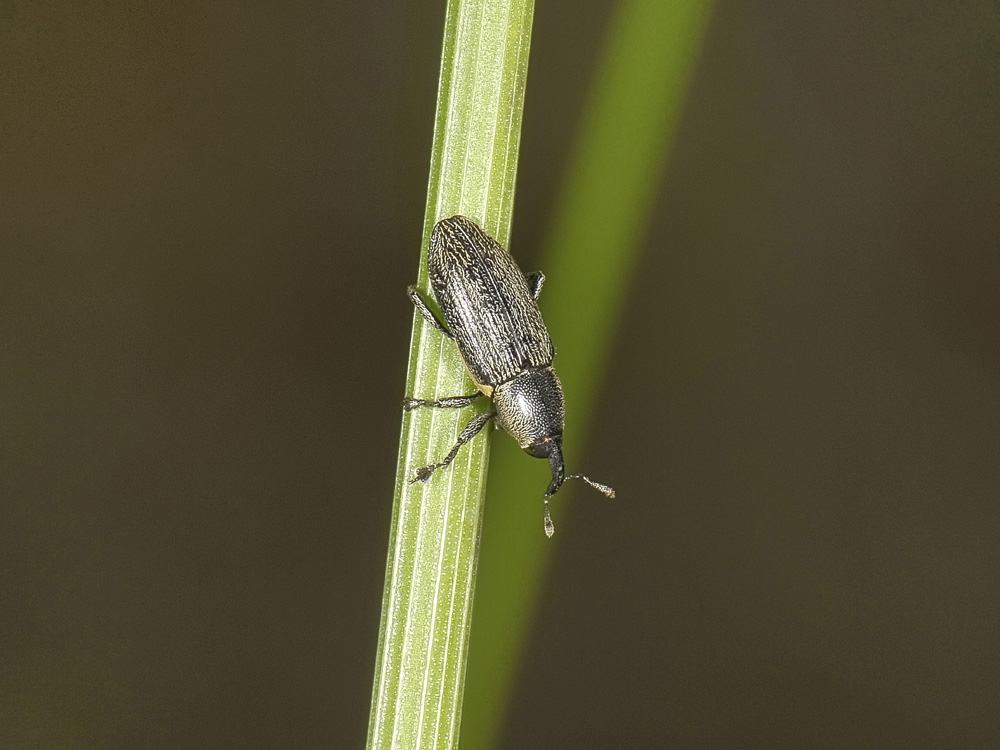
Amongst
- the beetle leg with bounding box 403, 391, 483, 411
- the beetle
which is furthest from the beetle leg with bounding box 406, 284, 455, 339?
the beetle leg with bounding box 403, 391, 483, 411

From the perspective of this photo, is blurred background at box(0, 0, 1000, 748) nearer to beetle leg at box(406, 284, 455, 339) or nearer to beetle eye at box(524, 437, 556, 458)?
beetle eye at box(524, 437, 556, 458)

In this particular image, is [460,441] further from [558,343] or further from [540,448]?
[558,343]

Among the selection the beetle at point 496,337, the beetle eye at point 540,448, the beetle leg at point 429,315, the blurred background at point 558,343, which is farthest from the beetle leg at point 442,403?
the blurred background at point 558,343

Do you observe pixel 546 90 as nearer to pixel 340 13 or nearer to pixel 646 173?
pixel 646 173

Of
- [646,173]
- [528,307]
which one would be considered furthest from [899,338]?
[528,307]

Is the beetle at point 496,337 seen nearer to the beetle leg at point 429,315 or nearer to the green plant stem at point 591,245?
the beetle leg at point 429,315

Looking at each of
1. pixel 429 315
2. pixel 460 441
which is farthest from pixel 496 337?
pixel 460 441
